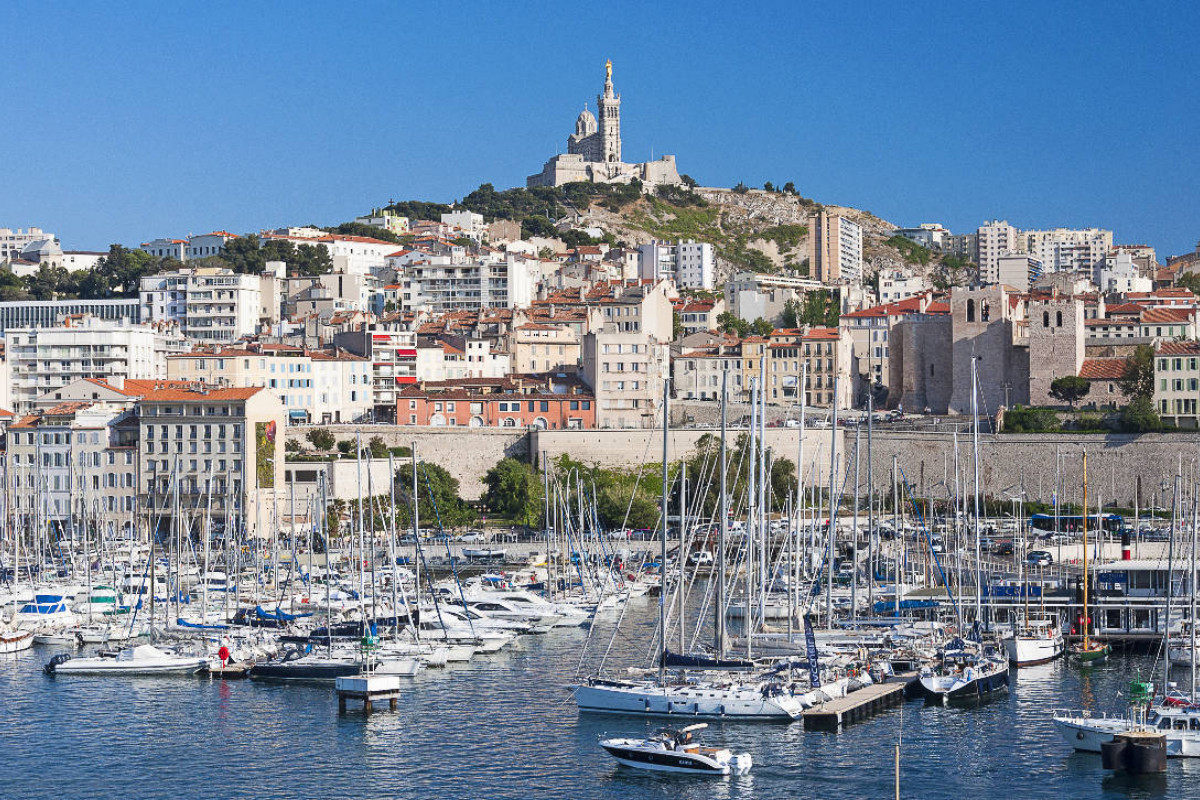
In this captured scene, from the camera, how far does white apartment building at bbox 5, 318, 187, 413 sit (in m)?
72.1

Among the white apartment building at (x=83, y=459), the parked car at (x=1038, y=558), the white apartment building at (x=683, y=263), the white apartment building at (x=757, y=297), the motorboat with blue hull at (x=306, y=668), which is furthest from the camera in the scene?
the white apartment building at (x=683, y=263)

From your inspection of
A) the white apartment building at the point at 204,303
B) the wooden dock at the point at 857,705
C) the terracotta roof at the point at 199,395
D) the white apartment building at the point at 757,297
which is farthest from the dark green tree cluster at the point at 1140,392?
the white apartment building at the point at 204,303

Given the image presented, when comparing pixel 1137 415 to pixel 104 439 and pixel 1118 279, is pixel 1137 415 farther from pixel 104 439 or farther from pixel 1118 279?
pixel 1118 279

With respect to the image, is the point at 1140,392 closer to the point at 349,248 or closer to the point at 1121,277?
the point at 1121,277

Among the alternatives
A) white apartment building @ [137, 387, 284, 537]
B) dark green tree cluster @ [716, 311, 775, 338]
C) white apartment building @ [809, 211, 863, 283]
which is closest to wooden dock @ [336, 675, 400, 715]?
white apartment building @ [137, 387, 284, 537]

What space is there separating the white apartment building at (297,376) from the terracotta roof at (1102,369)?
1073 inches

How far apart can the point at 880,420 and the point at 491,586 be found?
1061 inches

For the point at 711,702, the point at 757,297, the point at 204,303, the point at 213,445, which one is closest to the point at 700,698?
the point at 711,702

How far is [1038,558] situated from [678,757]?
21.8 metres

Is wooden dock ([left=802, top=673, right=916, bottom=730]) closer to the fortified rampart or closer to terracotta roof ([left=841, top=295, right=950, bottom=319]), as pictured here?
the fortified rampart

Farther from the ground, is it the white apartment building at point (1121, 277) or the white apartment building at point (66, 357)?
the white apartment building at point (1121, 277)

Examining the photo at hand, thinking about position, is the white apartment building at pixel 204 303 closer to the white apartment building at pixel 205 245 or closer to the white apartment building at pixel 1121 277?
the white apartment building at pixel 205 245

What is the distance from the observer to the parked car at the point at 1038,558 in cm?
4503

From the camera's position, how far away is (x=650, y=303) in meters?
82.6
